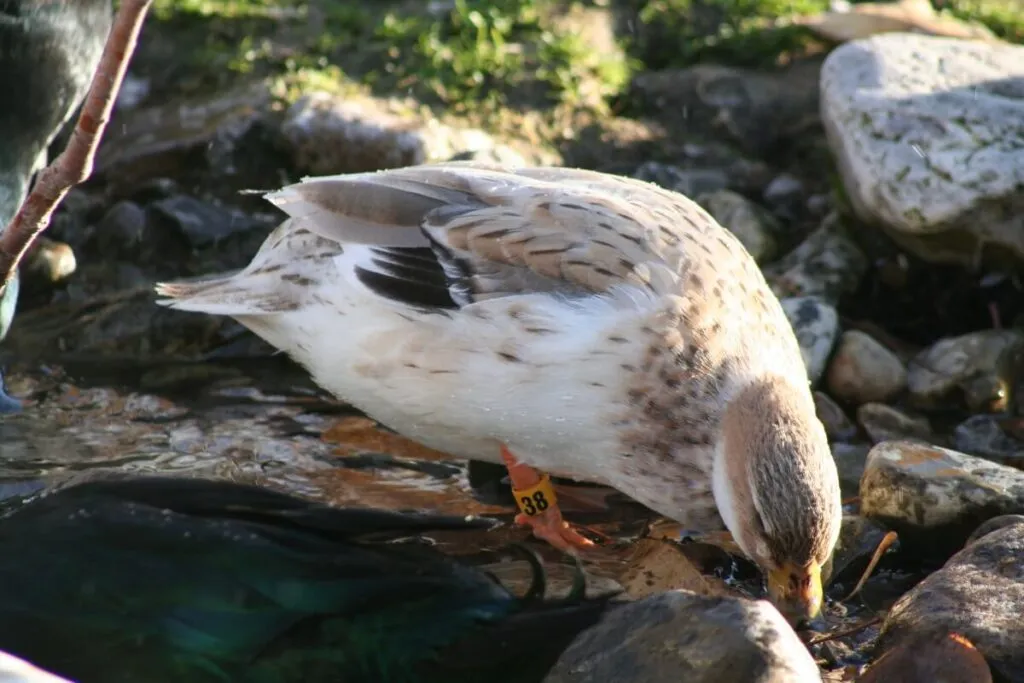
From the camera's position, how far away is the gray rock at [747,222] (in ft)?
20.7

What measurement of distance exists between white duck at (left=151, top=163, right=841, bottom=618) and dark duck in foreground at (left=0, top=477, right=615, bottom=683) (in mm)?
459

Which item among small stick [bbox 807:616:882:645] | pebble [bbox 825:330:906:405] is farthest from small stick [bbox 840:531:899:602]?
pebble [bbox 825:330:906:405]

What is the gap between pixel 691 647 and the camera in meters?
3.41

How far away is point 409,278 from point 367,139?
83.6 inches

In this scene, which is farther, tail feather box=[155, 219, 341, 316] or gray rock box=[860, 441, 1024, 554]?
tail feather box=[155, 219, 341, 316]

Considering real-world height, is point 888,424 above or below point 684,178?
below

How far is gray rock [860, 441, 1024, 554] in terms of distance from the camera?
14.5ft

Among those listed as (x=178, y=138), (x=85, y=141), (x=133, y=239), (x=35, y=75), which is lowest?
(x=133, y=239)

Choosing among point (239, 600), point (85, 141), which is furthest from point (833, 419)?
point (85, 141)

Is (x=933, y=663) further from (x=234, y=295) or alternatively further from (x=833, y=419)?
(x=234, y=295)

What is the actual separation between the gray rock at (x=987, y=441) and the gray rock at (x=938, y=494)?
0.72 metres

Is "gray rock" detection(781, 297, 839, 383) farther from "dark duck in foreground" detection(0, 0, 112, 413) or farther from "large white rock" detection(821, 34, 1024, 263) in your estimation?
"dark duck in foreground" detection(0, 0, 112, 413)

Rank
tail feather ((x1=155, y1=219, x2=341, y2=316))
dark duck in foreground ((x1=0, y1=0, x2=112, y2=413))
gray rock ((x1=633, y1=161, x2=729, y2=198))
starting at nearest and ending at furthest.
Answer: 1. tail feather ((x1=155, y1=219, x2=341, y2=316))
2. dark duck in foreground ((x1=0, y1=0, x2=112, y2=413))
3. gray rock ((x1=633, y1=161, x2=729, y2=198))

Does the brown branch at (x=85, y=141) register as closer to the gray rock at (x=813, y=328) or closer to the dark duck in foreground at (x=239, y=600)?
the dark duck in foreground at (x=239, y=600)
